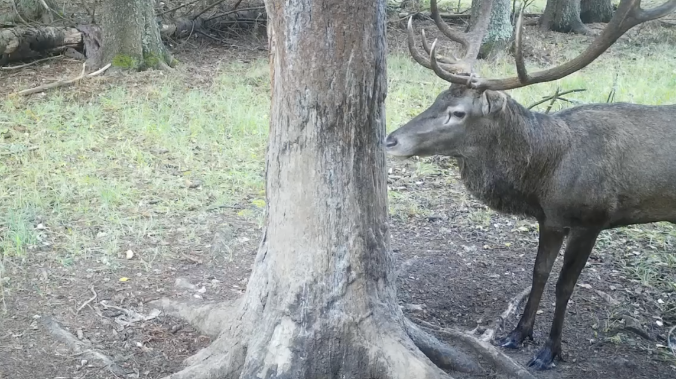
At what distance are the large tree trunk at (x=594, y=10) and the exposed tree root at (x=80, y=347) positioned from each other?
1494 cm

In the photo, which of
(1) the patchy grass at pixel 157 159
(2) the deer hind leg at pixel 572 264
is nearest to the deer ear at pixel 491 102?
(2) the deer hind leg at pixel 572 264

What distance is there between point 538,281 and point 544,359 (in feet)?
1.90

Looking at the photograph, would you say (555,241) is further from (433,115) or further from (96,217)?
(96,217)

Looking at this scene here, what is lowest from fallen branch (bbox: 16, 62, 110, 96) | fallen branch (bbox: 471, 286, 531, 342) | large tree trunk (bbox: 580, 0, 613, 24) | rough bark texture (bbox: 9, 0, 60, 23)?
fallen branch (bbox: 471, 286, 531, 342)

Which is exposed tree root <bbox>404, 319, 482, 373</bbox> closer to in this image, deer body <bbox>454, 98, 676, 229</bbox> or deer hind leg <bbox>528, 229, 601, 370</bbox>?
deer hind leg <bbox>528, 229, 601, 370</bbox>

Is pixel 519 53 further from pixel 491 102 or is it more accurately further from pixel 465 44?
pixel 465 44

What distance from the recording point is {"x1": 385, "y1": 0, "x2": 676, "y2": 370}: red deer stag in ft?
16.2

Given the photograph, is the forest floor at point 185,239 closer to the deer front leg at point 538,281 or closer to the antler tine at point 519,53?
the deer front leg at point 538,281

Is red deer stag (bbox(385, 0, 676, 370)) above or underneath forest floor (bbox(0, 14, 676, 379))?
above

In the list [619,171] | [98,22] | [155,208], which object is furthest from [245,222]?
[98,22]

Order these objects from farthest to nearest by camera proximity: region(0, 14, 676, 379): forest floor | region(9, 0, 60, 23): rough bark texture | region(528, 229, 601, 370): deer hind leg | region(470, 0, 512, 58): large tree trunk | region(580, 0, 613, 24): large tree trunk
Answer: region(580, 0, 613, 24): large tree trunk → region(470, 0, 512, 58): large tree trunk → region(9, 0, 60, 23): rough bark texture → region(528, 229, 601, 370): deer hind leg → region(0, 14, 676, 379): forest floor

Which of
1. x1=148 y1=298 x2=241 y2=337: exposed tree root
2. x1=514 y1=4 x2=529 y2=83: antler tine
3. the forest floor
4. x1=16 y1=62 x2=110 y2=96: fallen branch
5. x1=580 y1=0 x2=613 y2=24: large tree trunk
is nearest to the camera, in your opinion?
x1=514 y1=4 x2=529 y2=83: antler tine

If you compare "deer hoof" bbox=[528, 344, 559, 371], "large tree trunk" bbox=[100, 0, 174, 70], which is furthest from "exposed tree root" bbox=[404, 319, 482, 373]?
"large tree trunk" bbox=[100, 0, 174, 70]

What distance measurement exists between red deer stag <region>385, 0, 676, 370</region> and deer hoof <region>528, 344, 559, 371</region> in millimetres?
71
